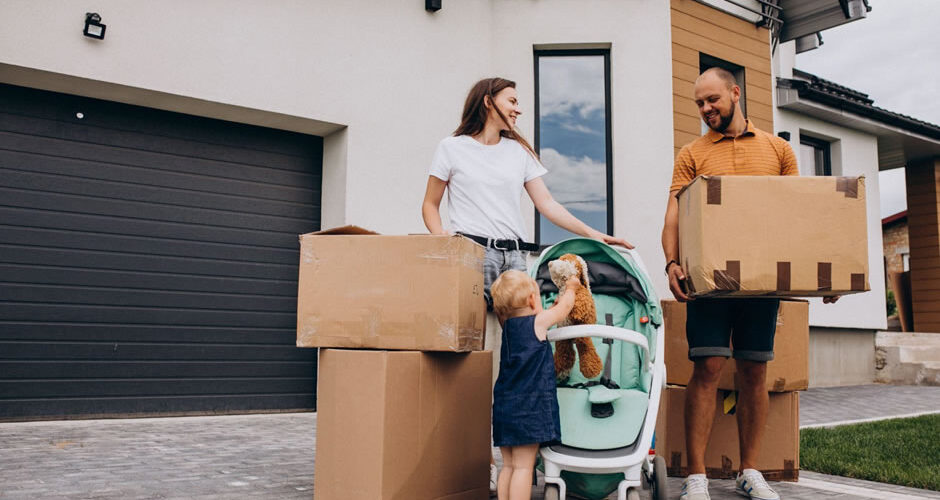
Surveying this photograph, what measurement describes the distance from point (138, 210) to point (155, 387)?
1485 millimetres

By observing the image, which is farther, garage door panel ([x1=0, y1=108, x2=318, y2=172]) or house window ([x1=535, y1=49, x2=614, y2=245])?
house window ([x1=535, y1=49, x2=614, y2=245])

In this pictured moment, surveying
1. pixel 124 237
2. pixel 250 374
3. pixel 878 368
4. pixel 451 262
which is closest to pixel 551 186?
pixel 250 374

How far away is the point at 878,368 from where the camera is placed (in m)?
11.3

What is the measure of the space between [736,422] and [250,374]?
4.38 metres

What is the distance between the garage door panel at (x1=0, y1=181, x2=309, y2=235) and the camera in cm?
605

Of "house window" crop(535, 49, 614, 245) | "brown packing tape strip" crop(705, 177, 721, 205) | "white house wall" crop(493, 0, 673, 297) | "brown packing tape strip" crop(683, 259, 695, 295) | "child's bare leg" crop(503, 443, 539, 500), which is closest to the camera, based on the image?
"child's bare leg" crop(503, 443, 539, 500)

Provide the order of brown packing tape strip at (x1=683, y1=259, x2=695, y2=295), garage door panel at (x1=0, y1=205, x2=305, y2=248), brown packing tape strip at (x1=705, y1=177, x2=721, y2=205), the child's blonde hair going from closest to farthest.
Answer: the child's blonde hair, brown packing tape strip at (x1=705, y1=177, x2=721, y2=205), brown packing tape strip at (x1=683, y1=259, x2=695, y2=295), garage door panel at (x1=0, y1=205, x2=305, y2=248)

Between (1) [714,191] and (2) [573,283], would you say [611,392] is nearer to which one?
Answer: (2) [573,283]

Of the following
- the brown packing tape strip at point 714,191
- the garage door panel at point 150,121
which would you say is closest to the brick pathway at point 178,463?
the brown packing tape strip at point 714,191

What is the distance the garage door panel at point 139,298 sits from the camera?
19.8 ft

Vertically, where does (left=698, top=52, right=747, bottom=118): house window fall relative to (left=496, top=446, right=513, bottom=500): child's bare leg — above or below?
above

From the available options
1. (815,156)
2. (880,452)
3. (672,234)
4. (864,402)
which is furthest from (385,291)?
(815,156)

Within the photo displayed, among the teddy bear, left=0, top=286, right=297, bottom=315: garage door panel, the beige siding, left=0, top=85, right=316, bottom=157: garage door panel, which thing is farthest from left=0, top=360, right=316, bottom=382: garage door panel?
the beige siding

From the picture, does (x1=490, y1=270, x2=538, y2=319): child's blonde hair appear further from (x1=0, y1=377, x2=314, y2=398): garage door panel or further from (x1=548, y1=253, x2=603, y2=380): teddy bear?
(x1=0, y1=377, x2=314, y2=398): garage door panel
